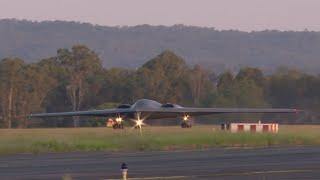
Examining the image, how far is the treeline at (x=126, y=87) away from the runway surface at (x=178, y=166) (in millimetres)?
60814

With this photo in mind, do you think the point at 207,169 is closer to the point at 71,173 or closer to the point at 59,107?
the point at 71,173

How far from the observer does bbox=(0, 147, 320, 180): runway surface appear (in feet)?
82.6

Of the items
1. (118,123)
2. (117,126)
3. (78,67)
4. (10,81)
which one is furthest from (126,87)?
(117,126)

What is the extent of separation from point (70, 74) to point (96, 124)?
71.7ft

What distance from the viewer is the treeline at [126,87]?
101 meters

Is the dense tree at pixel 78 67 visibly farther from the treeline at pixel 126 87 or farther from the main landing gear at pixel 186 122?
the main landing gear at pixel 186 122

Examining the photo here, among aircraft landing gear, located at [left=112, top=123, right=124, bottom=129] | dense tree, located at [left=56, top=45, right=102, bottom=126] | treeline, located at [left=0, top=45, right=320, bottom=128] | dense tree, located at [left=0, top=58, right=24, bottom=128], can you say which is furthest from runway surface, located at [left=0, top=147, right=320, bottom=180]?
dense tree, located at [left=56, top=45, right=102, bottom=126]

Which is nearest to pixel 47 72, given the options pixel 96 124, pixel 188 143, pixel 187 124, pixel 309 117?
pixel 96 124

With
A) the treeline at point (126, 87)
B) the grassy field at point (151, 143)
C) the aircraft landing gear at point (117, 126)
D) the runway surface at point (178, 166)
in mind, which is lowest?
the runway surface at point (178, 166)

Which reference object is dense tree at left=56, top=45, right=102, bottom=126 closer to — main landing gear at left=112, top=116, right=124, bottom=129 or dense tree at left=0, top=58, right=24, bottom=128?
dense tree at left=0, top=58, right=24, bottom=128

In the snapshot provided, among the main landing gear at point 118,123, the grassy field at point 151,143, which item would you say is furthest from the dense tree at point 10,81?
the grassy field at point 151,143

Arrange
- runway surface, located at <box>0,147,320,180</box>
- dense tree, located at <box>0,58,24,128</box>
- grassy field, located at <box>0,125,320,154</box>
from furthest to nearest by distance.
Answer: dense tree, located at <box>0,58,24,128</box>, grassy field, located at <box>0,125,320,154</box>, runway surface, located at <box>0,147,320,180</box>

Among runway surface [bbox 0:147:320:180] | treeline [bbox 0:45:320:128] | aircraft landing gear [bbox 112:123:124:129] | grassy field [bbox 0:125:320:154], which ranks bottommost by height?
runway surface [bbox 0:147:320:180]

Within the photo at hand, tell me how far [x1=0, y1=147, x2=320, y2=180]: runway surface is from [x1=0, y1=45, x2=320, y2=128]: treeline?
6081 centimetres
